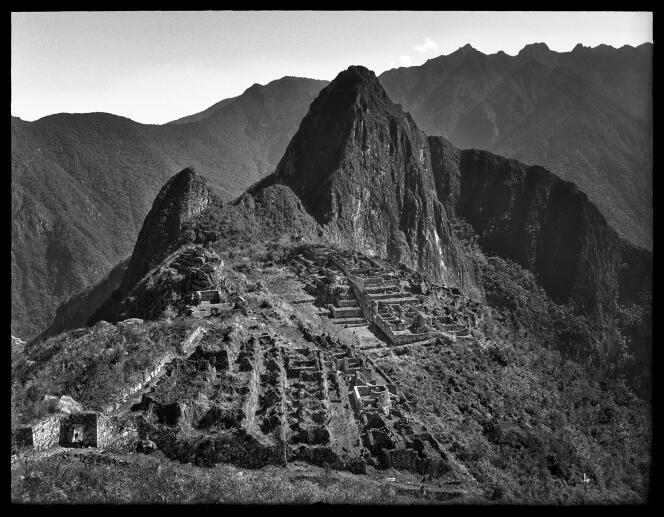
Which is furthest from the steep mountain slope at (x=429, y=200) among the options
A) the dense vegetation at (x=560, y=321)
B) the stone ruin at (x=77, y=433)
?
the stone ruin at (x=77, y=433)

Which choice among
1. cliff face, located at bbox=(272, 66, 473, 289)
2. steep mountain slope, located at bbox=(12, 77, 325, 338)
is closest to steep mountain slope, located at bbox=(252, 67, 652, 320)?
cliff face, located at bbox=(272, 66, 473, 289)

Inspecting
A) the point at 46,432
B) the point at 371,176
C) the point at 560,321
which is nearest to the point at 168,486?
the point at 46,432

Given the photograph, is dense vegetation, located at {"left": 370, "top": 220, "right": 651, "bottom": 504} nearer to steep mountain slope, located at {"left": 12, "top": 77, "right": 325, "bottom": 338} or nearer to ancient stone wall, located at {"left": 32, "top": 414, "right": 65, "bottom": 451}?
ancient stone wall, located at {"left": 32, "top": 414, "right": 65, "bottom": 451}

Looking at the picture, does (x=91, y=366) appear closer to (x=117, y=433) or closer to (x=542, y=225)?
(x=117, y=433)

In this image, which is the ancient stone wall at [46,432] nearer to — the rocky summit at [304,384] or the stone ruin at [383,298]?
the rocky summit at [304,384]
